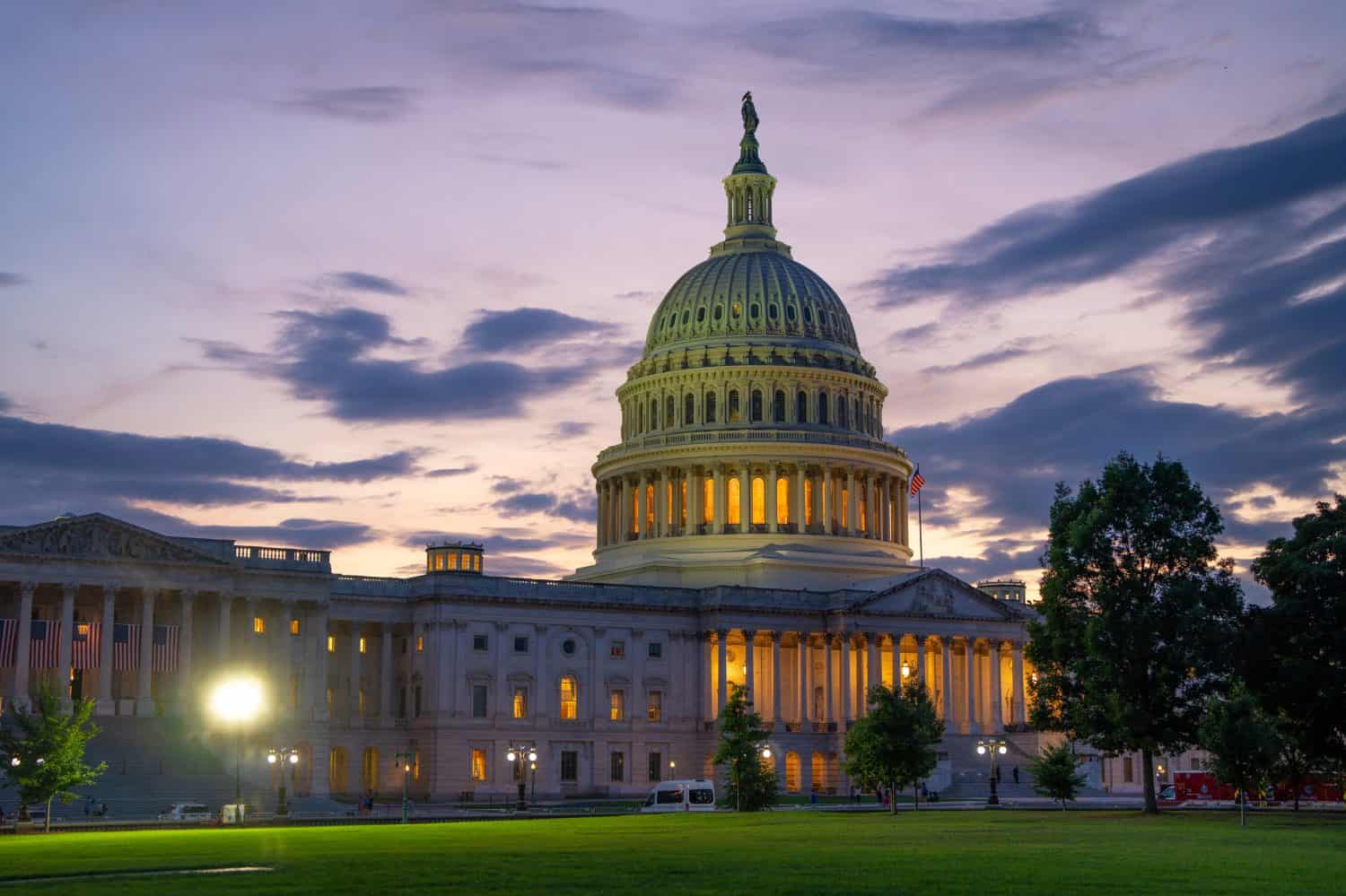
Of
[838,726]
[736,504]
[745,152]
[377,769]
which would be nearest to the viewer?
[377,769]

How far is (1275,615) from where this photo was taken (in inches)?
3620

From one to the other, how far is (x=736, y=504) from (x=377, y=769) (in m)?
43.8

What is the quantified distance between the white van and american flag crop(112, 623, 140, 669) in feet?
108

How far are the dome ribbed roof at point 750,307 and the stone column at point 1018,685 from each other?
1329 inches

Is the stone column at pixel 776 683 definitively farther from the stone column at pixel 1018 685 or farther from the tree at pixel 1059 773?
the tree at pixel 1059 773

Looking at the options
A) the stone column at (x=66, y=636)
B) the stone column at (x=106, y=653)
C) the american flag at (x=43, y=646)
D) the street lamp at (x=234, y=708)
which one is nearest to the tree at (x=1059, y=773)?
the street lamp at (x=234, y=708)

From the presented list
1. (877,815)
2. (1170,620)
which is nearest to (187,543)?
(877,815)

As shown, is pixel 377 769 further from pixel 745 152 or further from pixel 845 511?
pixel 745 152

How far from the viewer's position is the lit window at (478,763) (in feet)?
414

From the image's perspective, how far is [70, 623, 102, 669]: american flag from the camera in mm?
104312

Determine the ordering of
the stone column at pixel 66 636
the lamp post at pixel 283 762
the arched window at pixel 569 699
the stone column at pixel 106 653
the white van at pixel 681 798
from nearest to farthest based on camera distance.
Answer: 1. the lamp post at pixel 283 762
2. the white van at pixel 681 798
3. the stone column at pixel 66 636
4. the stone column at pixel 106 653
5. the arched window at pixel 569 699

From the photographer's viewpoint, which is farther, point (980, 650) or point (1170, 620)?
point (980, 650)

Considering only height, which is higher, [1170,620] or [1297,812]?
[1170,620]

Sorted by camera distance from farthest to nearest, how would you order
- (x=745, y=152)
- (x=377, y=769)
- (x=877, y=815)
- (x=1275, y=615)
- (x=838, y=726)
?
(x=745, y=152) → (x=838, y=726) → (x=377, y=769) → (x=1275, y=615) → (x=877, y=815)
